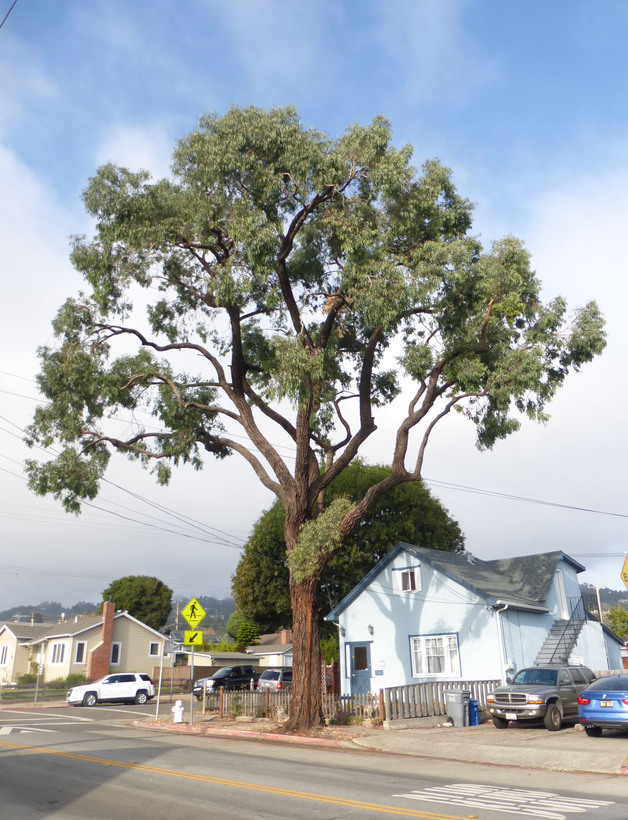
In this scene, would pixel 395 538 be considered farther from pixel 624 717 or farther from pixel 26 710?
pixel 624 717

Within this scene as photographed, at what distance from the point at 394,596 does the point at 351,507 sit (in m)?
9.70

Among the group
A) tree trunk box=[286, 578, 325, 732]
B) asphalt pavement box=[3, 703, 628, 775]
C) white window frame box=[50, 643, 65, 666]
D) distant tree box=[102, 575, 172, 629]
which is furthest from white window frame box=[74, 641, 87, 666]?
tree trunk box=[286, 578, 325, 732]

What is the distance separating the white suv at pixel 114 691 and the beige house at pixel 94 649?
1315cm

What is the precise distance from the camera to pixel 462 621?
25.5 m

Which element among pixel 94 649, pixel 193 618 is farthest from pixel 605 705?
pixel 94 649

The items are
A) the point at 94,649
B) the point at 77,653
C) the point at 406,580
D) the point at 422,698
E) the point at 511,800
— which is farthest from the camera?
the point at 77,653

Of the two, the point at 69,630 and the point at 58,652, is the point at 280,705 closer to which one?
the point at 69,630

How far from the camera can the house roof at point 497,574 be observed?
2585 centimetres

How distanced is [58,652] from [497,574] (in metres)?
37.4

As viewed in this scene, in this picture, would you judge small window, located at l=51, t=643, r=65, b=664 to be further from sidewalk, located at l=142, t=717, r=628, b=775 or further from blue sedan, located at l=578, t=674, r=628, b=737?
blue sedan, located at l=578, t=674, r=628, b=737

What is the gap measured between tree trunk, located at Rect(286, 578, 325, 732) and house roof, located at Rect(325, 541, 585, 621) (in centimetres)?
766

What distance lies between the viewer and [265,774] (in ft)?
37.9

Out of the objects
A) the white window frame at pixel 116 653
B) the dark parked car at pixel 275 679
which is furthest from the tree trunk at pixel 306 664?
the white window frame at pixel 116 653

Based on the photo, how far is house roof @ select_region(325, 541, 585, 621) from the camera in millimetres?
25847
